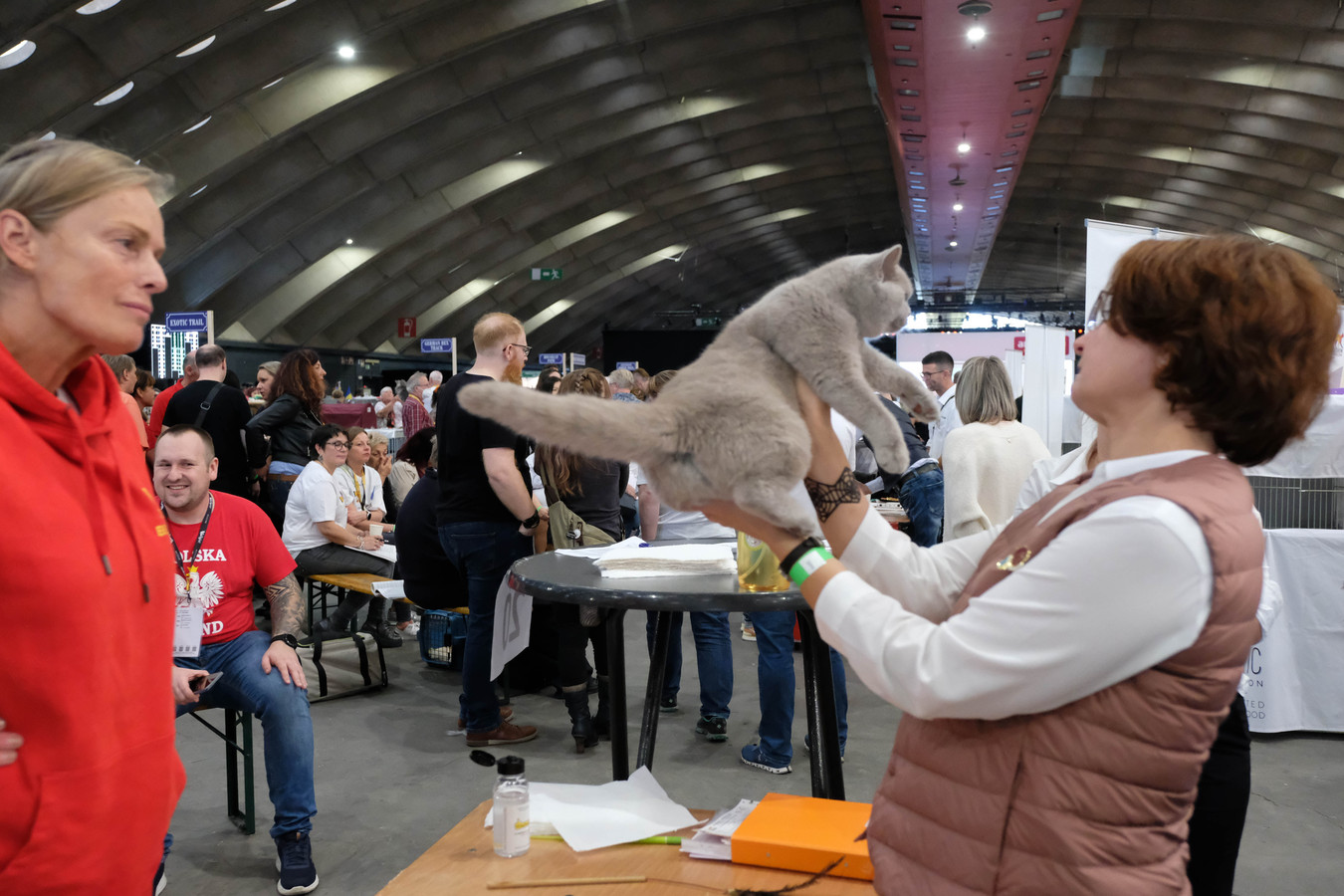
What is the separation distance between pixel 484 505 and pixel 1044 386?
12.8 ft

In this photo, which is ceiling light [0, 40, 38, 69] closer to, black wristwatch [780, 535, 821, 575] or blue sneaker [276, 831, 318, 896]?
blue sneaker [276, 831, 318, 896]

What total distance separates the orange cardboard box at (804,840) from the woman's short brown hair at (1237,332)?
954 millimetres

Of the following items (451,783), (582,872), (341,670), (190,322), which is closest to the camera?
(582,872)

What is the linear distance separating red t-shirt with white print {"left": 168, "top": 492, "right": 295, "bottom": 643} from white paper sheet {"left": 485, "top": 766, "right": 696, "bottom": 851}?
59.4 inches

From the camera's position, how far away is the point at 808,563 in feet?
3.96

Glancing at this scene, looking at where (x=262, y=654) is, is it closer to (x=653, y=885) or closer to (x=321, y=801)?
(x=321, y=801)

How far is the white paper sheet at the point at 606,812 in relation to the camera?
1831mm

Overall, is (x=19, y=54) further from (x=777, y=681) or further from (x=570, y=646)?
(x=777, y=681)

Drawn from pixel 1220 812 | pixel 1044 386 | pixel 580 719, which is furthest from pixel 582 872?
pixel 1044 386

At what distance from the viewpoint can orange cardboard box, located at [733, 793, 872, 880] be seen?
1698 millimetres

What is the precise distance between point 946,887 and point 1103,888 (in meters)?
0.17

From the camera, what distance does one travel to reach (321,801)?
3.56 m

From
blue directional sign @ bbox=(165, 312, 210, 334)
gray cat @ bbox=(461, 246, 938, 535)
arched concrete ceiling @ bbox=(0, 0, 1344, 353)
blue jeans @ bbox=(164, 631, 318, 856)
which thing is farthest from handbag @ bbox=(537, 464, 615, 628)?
blue directional sign @ bbox=(165, 312, 210, 334)

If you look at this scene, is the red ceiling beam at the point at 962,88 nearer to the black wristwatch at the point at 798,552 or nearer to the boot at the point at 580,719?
the boot at the point at 580,719
